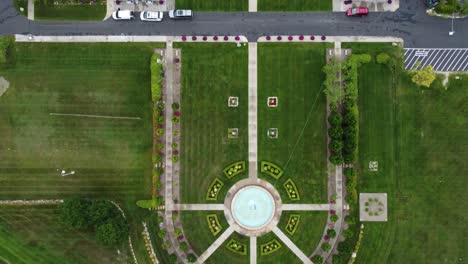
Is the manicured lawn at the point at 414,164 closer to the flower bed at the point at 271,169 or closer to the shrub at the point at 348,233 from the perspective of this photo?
the shrub at the point at 348,233

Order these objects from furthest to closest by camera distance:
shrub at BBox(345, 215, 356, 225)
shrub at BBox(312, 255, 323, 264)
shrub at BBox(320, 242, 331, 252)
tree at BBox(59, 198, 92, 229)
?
shrub at BBox(320, 242, 331, 252) → shrub at BBox(345, 215, 356, 225) → shrub at BBox(312, 255, 323, 264) → tree at BBox(59, 198, 92, 229)

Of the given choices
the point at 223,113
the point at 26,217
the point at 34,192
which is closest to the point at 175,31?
the point at 223,113

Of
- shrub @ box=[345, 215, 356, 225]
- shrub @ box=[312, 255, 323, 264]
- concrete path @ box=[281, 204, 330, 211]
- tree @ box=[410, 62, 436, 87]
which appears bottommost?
shrub @ box=[312, 255, 323, 264]

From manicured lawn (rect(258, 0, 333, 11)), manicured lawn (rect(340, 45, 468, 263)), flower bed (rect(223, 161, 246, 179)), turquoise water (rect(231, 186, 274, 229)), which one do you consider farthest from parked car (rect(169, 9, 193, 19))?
turquoise water (rect(231, 186, 274, 229))

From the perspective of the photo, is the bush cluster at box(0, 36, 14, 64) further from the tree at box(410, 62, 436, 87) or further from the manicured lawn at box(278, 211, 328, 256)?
the tree at box(410, 62, 436, 87)

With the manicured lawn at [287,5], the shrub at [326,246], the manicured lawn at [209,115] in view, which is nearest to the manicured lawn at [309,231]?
the shrub at [326,246]

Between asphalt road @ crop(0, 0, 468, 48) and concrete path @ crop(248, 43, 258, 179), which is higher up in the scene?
asphalt road @ crop(0, 0, 468, 48)

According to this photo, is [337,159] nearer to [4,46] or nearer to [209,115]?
[209,115]

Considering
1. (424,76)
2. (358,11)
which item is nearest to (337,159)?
(424,76)
